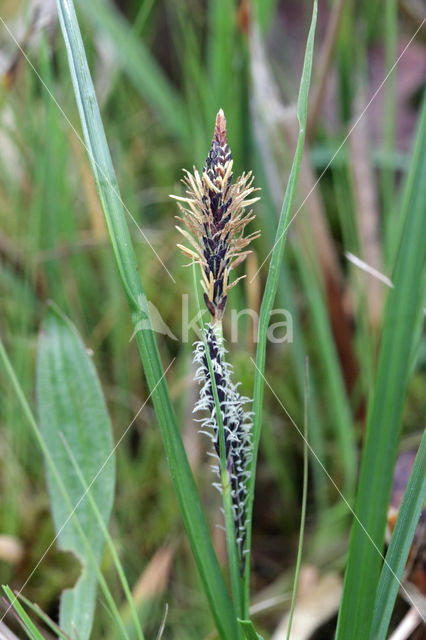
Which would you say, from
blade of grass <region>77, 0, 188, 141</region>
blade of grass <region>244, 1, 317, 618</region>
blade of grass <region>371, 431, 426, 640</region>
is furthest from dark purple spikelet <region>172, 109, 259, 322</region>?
blade of grass <region>77, 0, 188, 141</region>

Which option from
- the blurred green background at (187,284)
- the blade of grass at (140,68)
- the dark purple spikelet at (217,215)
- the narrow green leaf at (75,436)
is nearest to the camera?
the dark purple spikelet at (217,215)

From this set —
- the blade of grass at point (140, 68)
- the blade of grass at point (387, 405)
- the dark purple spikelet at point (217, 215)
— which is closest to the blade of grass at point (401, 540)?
the blade of grass at point (387, 405)

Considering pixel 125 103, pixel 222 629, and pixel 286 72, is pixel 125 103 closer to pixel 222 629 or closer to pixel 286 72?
pixel 286 72

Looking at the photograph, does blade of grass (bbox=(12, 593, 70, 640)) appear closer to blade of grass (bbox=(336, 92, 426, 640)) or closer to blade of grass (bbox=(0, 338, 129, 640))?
blade of grass (bbox=(0, 338, 129, 640))

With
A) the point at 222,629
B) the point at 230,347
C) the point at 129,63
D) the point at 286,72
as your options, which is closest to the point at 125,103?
the point at 129,63

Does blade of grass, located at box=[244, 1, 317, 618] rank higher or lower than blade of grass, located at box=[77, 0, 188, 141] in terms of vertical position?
lower

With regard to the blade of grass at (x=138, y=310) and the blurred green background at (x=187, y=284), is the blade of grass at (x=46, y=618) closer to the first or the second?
the blade of grass at (x=138, y=310)

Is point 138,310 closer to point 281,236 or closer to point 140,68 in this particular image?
point 281,236
